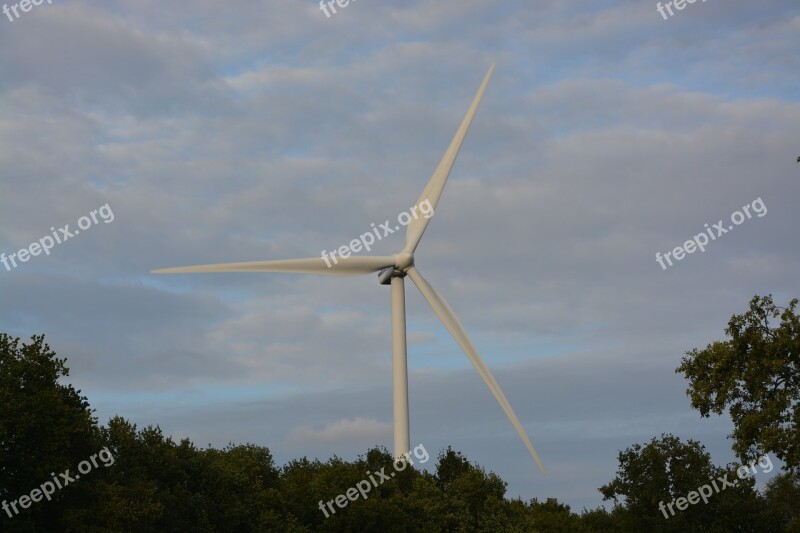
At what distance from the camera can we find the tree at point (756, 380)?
52.4 meters

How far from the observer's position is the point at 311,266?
7456 centimetres

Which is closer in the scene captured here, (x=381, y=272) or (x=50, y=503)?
(x=50, y=503)

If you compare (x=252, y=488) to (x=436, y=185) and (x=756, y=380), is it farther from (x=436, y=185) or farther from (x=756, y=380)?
(x=756, y=380)

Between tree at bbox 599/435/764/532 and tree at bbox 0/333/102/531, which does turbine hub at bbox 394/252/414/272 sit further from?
tree at bbox 599/435/764/532

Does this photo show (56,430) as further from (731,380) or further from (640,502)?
(640,502)

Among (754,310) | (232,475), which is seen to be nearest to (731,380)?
(754,310)

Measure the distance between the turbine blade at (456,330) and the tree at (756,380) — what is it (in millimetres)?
18645

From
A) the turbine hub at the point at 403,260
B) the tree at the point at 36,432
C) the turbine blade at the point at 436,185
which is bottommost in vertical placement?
the tree at the point at 36,432

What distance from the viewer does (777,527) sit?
105 m

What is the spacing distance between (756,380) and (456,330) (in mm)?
25944

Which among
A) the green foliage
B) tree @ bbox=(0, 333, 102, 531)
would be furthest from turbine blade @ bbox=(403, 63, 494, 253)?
tree @ bbox=(0, 333, 102, 531)

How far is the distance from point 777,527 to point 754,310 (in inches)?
2300

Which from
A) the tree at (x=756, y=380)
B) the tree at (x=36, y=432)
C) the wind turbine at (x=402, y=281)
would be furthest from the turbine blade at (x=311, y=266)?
the tree at (x=756, y=380)

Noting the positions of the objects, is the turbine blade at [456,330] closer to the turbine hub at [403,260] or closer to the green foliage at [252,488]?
the turbine hub at [403,260]
